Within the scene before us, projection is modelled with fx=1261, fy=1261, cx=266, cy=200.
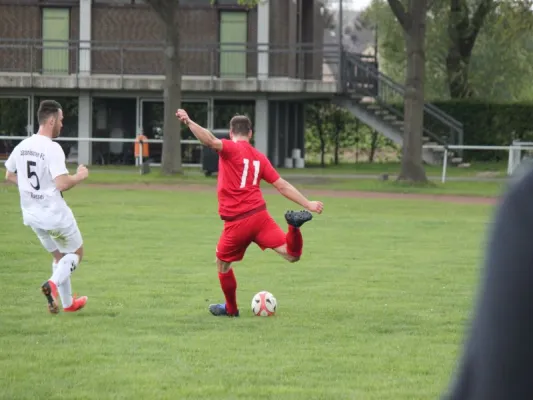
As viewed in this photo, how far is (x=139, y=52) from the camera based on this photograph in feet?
153

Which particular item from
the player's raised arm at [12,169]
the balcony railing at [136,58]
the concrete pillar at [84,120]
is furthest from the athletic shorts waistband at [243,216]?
the concrete pillar at [84,120]

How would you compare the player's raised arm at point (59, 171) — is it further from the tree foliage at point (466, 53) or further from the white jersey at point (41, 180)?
the tree foliage at point (466, 53)

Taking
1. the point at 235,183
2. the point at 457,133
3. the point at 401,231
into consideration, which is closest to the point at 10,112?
the point at 457,133

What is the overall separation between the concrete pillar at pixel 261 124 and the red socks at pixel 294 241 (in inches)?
1348

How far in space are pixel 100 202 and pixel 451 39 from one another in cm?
2642

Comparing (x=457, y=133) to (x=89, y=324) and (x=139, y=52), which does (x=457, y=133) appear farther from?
(x=89, y=324)

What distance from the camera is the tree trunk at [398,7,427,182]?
3369 centimetres

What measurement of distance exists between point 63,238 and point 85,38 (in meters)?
36.0

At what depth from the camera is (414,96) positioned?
3409 cm

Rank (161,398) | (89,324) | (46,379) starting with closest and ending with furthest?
(161,398)
(46,379)
(89,324)

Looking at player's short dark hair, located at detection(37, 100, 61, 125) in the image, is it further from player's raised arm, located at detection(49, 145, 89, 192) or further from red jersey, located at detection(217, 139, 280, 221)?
red jersey, located at detection(217, 139, 280, 221)

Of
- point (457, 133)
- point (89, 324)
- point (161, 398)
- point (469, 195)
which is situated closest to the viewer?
point (161, 398)

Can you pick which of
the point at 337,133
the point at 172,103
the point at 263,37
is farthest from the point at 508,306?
the point at 337,133

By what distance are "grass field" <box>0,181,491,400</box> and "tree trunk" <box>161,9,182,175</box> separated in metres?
14.9
